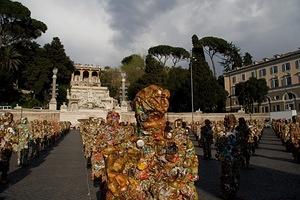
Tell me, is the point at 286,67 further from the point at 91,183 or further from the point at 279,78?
the point at 91,183

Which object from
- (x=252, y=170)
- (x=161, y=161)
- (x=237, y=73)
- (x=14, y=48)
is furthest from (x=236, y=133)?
(x=237, y=73)

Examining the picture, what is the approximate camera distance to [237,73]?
79.1 m

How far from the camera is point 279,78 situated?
68812mm

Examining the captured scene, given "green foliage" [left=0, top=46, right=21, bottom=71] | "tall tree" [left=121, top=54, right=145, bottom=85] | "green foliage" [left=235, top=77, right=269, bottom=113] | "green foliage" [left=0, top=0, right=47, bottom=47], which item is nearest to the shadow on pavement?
"green foliage" [left=0, top=46, right=21, bottom=71]

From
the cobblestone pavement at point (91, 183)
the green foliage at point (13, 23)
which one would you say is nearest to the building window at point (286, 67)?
the green foliage at point (13, 23)

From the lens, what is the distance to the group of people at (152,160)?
99.6 inches

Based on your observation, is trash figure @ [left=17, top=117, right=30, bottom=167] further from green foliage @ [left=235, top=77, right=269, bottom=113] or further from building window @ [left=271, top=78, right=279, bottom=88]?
building window @ [left=271, top=78, right=279, bottom=88]

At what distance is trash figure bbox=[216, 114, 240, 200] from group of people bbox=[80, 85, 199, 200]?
5242mm

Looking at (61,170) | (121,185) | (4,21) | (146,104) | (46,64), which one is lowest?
(61,170)

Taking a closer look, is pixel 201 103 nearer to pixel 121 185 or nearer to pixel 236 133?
pixel 236 133

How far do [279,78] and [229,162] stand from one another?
212ft

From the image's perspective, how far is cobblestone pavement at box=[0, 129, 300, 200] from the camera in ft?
A: 28.5

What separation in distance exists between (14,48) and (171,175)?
63.1 m

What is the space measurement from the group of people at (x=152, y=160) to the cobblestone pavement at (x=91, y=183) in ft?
18.9
